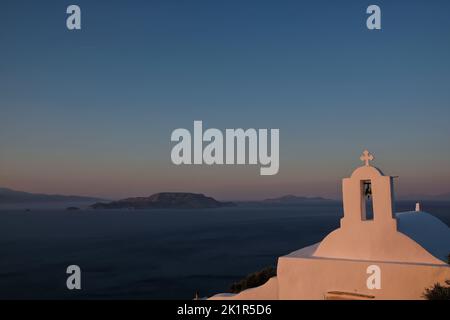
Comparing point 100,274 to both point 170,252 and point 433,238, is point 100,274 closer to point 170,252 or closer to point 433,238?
point 170,252

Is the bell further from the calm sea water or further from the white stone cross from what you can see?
the calm sea water

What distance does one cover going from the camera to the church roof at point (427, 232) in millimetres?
12449

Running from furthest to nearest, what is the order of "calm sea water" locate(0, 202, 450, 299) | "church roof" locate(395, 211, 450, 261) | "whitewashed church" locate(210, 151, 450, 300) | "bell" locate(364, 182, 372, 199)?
1. "calm sea water" locate(0, 202, 450, 299)
2. "bell" locate(364, 182, 372, 199)
3. "church roof" locate(395, 211, 450, 261)
4. "whitewashed church" locate(210, 151, 450, 300)

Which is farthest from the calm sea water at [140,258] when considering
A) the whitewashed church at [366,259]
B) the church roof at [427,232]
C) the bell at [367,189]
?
the bell at [367,189]

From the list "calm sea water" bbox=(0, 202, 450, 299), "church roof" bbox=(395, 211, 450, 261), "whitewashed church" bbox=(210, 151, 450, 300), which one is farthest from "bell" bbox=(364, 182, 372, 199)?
"calm sea water" bbox=(0, 202, 450, 299)

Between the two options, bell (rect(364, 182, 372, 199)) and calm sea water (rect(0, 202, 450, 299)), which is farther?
calm sea water (rect(0, 202, 450, 299))

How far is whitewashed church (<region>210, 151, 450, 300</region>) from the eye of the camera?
11.4 metres

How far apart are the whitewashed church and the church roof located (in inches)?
1.4

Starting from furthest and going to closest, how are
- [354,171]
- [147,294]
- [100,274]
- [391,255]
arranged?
[100,274], [147,294], [354,171], [391,255]

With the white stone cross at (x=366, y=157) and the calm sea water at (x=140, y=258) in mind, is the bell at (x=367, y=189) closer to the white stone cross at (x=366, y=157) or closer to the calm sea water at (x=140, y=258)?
the white stone cross at (x=366, y=157)

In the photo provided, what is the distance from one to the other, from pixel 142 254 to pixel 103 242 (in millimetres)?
19218

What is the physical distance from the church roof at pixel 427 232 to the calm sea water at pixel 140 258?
38776mm
